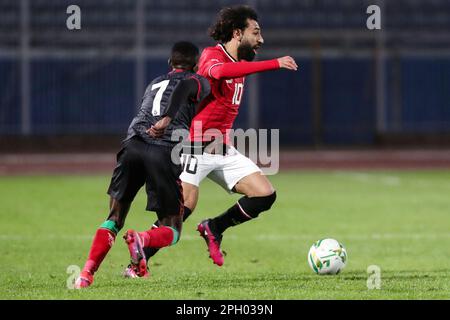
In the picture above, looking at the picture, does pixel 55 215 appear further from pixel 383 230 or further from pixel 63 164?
pixel 63 164

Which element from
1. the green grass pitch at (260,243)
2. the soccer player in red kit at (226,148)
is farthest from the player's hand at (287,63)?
the green grass pitch at (260,243)

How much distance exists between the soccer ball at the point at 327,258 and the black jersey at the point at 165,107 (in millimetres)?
1752

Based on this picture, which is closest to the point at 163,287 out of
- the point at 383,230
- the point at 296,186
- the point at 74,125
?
the point at 383,230

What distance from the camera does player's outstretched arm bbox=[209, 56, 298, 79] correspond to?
316 inches

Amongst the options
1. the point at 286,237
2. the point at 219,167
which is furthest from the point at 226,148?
the point at 286,237

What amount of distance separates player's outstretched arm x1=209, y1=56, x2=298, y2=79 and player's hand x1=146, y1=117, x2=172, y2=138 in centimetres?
93

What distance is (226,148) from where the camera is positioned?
365 inches

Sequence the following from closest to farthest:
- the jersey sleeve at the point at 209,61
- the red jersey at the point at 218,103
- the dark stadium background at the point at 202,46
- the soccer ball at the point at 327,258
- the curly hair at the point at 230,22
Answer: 1. the jersey sleeve at the point at 209,61
2. the soccer ball at the point at 327,258
3. the red jersey at the point at 218,103
4. the curly hair at the point at 230,22
5. the dark stadium background at the point at 202,46

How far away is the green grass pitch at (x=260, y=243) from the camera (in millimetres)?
7613

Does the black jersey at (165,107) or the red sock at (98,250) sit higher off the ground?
the black jersey at (165,107)

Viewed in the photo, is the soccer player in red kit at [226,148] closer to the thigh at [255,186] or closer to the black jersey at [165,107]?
the thigh at [255,186]

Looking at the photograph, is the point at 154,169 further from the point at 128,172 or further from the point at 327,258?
the point at 327,258

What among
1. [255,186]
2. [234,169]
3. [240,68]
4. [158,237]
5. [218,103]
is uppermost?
[240,68]

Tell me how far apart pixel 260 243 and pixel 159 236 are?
13.7 feet
